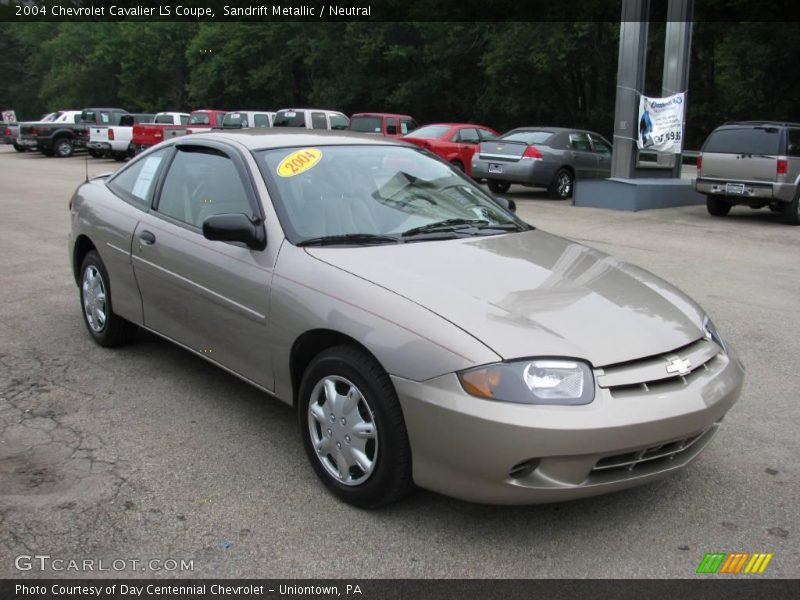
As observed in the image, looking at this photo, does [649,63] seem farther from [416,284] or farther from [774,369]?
[416,284]

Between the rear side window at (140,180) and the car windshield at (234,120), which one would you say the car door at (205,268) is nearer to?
the rear side window at (140,180)

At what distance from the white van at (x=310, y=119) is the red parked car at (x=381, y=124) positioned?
76.4 inches

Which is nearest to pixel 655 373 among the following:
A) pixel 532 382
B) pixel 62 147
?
pixel 532 382

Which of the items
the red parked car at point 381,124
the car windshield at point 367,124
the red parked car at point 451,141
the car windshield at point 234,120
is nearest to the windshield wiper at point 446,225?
the red parked car at point 451,141

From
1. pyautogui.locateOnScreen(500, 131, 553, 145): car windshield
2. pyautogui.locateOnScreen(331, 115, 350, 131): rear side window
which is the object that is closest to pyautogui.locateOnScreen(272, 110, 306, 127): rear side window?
pyautogui.locateOnScreen(331, 115, 350, 131): rear side window

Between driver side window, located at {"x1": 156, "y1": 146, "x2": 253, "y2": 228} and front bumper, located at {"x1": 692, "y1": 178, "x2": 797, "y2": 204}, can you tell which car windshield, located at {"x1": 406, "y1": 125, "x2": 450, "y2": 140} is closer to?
front bumper, located at {"x1": 692, "y1": 178, "x2": 797, "y2": 204}

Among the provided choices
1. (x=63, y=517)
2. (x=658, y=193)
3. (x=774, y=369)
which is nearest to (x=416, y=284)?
(x=63, y=517)

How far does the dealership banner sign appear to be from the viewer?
1526 centimetres

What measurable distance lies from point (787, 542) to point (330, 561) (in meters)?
1.79

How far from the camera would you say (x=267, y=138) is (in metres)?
4.36

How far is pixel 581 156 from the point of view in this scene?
16969 mm

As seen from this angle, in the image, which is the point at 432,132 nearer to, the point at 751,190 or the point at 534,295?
the point at 751,190

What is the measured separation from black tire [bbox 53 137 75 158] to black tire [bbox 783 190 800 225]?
27500 millimetres

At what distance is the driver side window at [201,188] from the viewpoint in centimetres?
415
